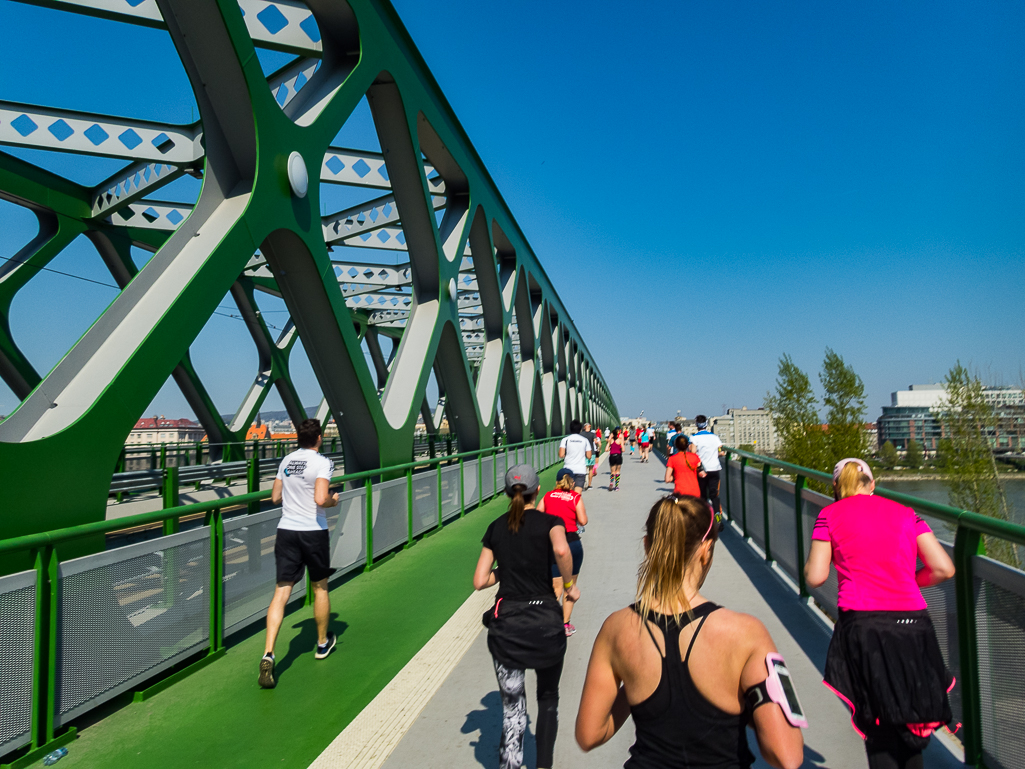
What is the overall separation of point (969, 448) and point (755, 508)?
→ 166 ft

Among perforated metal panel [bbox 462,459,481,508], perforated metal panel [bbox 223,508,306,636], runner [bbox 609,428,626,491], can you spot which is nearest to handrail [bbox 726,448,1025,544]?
perforated metal panel [bbox 223,508,306,636]

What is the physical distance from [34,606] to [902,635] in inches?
171

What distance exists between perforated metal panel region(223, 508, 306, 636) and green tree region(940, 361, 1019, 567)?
54743 millimetres

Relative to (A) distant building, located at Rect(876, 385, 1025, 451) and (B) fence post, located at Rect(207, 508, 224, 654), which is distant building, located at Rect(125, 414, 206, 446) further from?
(A) distant building, located at Rect(876, 385, 1025, 451)

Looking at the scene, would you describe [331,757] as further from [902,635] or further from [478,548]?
[478,548]

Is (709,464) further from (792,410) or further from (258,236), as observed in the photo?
(792,410)

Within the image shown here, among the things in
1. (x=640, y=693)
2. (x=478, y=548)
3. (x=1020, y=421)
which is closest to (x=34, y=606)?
(x=640, y=693)

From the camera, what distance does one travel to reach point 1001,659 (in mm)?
3008

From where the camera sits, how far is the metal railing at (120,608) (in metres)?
3.55

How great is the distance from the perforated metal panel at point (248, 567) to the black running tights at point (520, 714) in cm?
279

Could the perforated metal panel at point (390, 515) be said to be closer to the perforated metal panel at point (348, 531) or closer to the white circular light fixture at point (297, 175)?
the perforated metal panel at point (348, 531)

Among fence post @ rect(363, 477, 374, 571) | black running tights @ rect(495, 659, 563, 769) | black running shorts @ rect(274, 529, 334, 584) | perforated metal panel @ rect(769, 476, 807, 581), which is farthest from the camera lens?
fence post @ rect(363, 477, 374, 571)

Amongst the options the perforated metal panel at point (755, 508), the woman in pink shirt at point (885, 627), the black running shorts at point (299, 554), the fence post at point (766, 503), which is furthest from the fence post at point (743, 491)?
the woman in pink shirt at point (885, 627)

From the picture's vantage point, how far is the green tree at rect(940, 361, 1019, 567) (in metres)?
47.8
